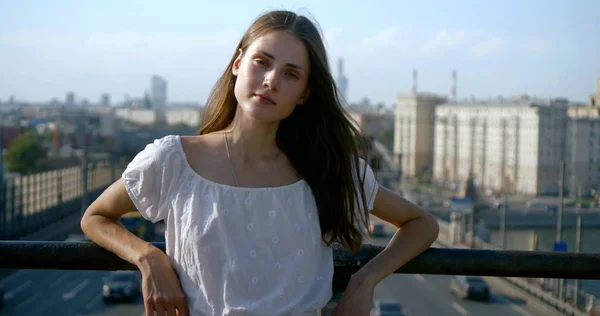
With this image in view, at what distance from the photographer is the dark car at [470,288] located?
8.66m

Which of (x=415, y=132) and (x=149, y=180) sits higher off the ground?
(x=149, y=180)

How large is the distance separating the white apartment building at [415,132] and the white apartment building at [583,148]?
15.6m

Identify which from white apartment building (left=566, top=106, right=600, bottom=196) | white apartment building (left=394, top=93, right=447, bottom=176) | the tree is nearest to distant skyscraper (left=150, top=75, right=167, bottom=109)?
white apartment building (left=394, top=93, right=447, bottom=176)

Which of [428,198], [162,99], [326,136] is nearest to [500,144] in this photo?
[428,198]

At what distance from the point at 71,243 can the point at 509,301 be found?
4849 mm

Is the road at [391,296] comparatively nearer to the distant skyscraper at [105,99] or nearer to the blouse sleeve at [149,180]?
the blouse sleeve at [149,180]

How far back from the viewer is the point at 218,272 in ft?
2.72

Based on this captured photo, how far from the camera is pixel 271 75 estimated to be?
0.86 m

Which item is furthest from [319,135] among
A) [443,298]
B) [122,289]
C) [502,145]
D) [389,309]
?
[502,145]

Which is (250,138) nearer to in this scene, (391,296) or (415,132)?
(391,296)

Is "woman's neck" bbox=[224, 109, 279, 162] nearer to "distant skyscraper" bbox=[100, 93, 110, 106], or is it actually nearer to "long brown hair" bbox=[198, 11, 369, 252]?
"long brown hair" bbox=[198, 11, 369, 252]

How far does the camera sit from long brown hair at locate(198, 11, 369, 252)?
0.88 m

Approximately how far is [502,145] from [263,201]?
27.4m

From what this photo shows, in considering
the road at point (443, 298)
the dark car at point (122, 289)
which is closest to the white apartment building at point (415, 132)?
the road at point (443, 298)
